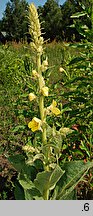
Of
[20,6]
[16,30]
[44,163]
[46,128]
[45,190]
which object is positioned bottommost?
[45,190]

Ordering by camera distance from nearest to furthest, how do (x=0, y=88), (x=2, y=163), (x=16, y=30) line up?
(x=2, y=163)
(x=0, y=88)
(x=16, y=30)

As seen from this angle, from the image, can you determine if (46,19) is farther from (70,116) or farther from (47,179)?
(47,179)

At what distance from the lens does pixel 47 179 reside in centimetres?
204

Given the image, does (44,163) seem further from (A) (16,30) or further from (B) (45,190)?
(A) (16,30)

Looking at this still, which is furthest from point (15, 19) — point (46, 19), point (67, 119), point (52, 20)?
point (67, 119)

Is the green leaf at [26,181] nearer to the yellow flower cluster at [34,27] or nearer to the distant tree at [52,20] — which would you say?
the yellow flower cluster at [34,27]

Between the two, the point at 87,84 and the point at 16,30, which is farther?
the point at 16,30

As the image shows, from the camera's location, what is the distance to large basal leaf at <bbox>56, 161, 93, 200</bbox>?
2146mm

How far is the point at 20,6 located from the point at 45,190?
40.0 metres

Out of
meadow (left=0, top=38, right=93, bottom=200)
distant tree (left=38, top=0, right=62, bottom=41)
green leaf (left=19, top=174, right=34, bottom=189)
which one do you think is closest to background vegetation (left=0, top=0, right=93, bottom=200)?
meadow (left=0, top=38, right=93, bottom=200)

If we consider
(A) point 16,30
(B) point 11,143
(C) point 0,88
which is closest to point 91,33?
(B) point 11,143

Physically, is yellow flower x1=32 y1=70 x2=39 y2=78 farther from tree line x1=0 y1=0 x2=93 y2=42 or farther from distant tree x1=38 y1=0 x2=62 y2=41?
distant tree x1=38 y1=0 x2=62 y2=41

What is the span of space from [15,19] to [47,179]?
1524 inches

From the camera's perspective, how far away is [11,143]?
4039 millimetres
